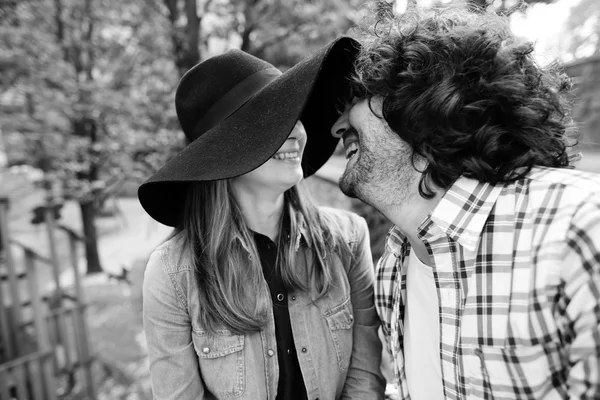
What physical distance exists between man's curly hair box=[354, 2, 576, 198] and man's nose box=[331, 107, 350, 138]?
0.18 meters

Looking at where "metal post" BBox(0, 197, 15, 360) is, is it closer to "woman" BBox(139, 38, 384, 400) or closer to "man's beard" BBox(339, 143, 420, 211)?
"woman" BBox(139, 38, 384, 400)

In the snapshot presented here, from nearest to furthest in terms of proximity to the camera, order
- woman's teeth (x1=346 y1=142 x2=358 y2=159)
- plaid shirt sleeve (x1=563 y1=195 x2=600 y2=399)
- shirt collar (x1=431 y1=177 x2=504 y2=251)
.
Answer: plaid shirt sleeve (x1=563 y1=195 x2=600 y2=399) → shirt collar (x1=431 y1=177 x2=504 y2=251) → woman's teeth (x1=346 y1=142 x2=358 y2=159)

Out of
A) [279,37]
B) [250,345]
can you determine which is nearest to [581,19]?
[279,37]

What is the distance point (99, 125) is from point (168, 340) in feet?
17.2

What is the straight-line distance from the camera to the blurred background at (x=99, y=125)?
3.12 meters

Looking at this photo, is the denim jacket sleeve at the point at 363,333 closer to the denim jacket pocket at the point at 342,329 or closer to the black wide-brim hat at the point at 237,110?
the denim jacket pocket at the point at 342,329

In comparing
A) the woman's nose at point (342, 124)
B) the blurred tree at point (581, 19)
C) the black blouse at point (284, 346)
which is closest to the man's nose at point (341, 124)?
the woman's nose at point (342, 124)

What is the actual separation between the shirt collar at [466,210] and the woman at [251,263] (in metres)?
0.57

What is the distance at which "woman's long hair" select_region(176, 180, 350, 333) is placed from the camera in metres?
1.48

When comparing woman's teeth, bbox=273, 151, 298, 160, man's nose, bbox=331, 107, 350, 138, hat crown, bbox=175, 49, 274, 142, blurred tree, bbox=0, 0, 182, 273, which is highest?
blurred tree, bbox=0, 0, 182, 273

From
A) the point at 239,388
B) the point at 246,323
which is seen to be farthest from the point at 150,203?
the point at 239,388

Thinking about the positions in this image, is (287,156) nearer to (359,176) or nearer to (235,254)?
(359,176)

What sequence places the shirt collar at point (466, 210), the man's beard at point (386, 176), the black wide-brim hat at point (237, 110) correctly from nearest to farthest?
the shirt collar at point (466, 210)
the black wide-brim hat at point (237, 110)
the man's beard at point (386, 176)

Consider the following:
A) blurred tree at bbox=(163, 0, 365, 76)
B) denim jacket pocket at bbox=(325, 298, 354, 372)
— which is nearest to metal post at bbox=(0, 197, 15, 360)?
blurred tree at bbox=(163, 0, 365, 76)
